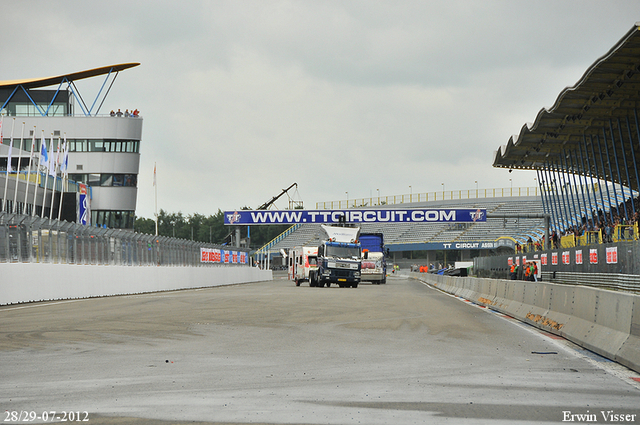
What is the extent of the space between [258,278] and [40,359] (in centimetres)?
5610

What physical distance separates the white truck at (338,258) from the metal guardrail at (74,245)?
8310mm

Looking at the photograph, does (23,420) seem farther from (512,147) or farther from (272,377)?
(512,147)

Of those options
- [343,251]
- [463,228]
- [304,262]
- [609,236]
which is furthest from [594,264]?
[463,228]

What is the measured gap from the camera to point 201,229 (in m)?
173

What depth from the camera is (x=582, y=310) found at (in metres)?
11.7

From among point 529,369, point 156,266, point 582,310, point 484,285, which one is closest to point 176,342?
point 529,369

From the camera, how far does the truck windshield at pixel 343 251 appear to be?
43531 mm

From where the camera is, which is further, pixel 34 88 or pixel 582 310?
pixel 34 88

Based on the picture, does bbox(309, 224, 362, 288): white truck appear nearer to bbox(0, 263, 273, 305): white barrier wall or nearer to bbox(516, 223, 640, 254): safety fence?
bbox(0, 263, 273, 305): white barrier wall

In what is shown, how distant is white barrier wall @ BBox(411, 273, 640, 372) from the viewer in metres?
9.20

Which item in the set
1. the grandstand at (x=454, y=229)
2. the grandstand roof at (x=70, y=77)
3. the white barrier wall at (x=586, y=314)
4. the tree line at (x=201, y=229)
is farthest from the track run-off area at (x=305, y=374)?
the tree line at (x=201, y=229)

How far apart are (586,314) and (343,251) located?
3248cm

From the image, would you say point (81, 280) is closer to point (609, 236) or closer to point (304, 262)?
point (609, 236)

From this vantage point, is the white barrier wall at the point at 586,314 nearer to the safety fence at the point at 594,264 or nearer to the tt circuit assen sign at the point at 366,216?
the safety fence at the point at 594,264
